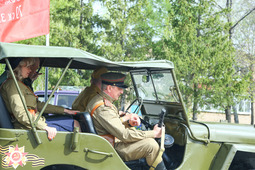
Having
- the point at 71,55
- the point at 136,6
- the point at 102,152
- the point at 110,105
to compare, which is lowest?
the point at 102,152

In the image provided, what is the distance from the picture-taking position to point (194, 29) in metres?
A: 9.87

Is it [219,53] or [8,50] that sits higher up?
[8,50]

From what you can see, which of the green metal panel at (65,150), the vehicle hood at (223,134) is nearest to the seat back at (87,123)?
the green metal panel at (65,150)

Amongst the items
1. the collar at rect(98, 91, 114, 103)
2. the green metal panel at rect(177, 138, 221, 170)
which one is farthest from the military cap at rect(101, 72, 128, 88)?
the green metal panel at rect(177, 138, 221, 170)

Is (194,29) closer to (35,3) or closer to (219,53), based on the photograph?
(219,53)

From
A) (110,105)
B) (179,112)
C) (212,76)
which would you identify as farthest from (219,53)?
(110,105)

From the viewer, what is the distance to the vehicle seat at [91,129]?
3.32 metres

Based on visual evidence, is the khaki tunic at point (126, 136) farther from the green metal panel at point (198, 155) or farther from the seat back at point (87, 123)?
the green metal panel at point (198, 155)

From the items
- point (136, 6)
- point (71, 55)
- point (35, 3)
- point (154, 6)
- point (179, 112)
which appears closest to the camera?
point (71, 55)

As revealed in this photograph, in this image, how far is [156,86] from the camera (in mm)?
4359

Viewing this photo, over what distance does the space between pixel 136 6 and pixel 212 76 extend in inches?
145

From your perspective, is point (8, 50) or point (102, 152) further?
point (102, 152)

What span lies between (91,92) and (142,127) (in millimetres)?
934

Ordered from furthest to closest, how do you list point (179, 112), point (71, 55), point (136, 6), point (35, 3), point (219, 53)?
point (136, 6) → point (219, 53) → point (35, 3) → point (179, 112) → point (71, 55)
